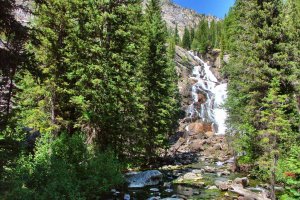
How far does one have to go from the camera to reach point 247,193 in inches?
708

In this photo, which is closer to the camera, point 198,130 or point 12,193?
point 12,193

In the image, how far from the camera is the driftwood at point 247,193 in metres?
16.8

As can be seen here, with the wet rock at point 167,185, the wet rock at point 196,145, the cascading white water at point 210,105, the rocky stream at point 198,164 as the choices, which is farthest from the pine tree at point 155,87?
the cascading white water at point 210,105

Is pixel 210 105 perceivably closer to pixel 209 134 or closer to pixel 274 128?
pixel 209 134

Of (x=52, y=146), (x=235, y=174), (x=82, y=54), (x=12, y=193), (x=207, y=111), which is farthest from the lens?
(x=207, y=111)

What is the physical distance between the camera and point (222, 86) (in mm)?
67062

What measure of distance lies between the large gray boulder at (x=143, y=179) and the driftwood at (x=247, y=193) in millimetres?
5443

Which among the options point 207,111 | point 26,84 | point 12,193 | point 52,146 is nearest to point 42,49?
point 26,84

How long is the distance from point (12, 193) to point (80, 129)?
9.87m

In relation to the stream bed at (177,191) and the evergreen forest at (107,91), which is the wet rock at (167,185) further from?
the evergreen forest at (107,91)

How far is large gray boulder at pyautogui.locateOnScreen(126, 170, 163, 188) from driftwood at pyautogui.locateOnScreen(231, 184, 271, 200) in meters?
5.44

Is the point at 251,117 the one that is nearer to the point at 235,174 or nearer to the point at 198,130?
the point at 235,174

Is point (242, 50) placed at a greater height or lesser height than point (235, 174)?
greater

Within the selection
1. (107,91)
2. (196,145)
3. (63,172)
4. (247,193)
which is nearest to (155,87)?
(107,91)
